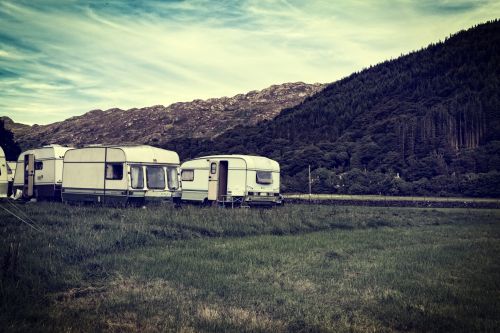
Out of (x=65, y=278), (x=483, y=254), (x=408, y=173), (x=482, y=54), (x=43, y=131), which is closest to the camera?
(x=65, y=278)

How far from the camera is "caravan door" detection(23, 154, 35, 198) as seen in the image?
2582 centimetres

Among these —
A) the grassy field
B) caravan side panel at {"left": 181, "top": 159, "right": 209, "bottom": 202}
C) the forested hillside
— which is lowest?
the grassy field

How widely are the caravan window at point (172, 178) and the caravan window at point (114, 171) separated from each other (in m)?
2.37

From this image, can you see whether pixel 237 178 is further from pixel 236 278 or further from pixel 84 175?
pixel 236 278

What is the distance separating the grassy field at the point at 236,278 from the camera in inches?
247

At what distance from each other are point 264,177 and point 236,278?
1535 centimetres

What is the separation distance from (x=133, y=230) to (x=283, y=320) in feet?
25.0

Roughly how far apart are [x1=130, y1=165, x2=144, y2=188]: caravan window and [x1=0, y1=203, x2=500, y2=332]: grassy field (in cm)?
566

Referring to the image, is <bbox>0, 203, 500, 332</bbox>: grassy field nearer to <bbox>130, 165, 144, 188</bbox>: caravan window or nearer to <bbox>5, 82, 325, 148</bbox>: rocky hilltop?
<bbox>130, 165, 144, 188</bbox>: caravan window

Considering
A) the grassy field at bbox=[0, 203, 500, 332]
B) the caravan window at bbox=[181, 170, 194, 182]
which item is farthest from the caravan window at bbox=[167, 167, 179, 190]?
the grassy field at bbox=[0, 203, 500, 332]

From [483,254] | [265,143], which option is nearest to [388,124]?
[265,143]

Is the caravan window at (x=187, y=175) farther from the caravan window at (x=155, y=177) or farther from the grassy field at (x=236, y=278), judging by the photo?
the grassy field at (x=236, y=278)

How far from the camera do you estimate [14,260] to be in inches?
309

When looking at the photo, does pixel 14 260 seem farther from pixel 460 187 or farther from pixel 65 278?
pixel 460 187
